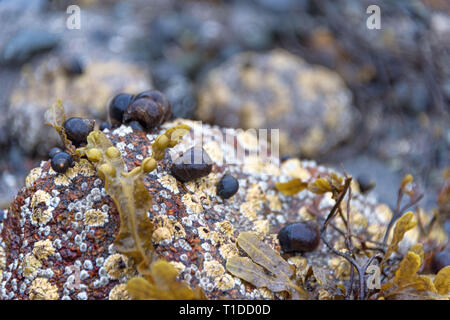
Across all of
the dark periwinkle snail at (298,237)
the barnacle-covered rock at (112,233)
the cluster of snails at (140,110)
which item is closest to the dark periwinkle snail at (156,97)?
the cluster of snails at (140,110)

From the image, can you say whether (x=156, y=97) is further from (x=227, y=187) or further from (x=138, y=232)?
(x=138, y=232)

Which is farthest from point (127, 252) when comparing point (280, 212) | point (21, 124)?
point (21, 124)

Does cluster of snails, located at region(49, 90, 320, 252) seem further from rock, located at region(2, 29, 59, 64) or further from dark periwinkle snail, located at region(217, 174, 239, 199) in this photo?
rock, located at region(2, 29, 59, 64)

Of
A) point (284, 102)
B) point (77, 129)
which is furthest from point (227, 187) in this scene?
point (284, 102)

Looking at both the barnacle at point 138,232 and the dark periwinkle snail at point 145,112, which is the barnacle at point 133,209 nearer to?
the barnacle at point 138,232

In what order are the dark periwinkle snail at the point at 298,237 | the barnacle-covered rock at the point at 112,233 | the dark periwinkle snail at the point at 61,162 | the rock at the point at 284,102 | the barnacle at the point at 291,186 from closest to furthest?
1. the barnacle-covered rock at the point at 112,233
2. the dark periwinkle snail at the point at 61,162
3. the dark periwinkle snail at the point at 298,237
4. the barnacle at the point at 291,186
5. the rock at the point at 284,102

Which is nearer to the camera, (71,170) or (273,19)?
(71,170)
